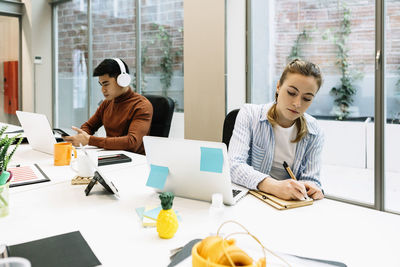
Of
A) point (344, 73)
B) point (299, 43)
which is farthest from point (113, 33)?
point (344, 73)

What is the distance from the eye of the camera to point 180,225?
1017 millimetres

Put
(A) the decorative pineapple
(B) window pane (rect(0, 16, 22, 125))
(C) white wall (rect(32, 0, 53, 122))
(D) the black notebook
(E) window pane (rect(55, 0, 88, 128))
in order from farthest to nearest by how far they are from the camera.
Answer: (B) window pane (rect(0, 16, 22, 125))
(C) white wall (rect(32, 0, 53, 122))
(E) window pane (rect(55, 0, 88, 128))
(A) the decorative pineapple
(D) the black notebook

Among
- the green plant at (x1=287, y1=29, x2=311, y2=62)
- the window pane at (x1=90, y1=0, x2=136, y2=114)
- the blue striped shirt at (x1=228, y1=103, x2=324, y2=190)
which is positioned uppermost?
the window pane at (x1=90, y1=0, x2=136, y2=114)

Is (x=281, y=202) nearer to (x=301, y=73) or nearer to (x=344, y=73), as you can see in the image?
(x=301, y=73)

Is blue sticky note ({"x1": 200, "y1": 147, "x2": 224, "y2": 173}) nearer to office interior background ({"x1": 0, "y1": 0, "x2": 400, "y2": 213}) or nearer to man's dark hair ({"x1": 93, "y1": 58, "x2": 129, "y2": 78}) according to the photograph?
man's dark hair ({"x1": 93, "y1": 58, "x2": 129, "y2": 78})

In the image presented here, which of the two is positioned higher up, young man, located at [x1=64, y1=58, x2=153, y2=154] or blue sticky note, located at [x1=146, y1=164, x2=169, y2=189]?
young man, located at [x1=64, y1=58, x2=153, y2=154]

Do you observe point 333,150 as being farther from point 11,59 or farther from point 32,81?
point 11,59

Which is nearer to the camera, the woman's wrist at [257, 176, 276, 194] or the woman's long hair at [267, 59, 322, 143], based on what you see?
the woman's wrist at [257, 176, 276, 194]

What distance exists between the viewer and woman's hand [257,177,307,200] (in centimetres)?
120

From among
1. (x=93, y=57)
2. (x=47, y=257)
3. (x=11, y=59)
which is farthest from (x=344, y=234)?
(x=11, y=59)

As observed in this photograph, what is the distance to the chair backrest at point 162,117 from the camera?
8.21 feet

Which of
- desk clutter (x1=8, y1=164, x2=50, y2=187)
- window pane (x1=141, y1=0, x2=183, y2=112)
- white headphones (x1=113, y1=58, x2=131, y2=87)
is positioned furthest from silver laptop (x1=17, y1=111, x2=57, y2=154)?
window pane (x1=141, y1=0, x2=183, y2=112)

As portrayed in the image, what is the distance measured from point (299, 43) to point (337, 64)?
0.39 metres

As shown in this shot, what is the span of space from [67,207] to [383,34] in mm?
2370
